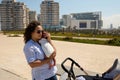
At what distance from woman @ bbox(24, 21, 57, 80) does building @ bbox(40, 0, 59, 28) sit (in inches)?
5771

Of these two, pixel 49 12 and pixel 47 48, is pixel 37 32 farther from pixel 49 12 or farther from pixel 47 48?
pixel 49 12

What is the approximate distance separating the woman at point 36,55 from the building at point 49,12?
481ft

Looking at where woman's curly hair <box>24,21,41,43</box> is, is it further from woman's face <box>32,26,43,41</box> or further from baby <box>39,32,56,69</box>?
baby <box>39,32,56,69</box>

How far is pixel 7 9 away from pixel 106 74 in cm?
13908

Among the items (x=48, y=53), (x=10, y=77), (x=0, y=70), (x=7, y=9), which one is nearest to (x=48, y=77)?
(x=48, y=53)

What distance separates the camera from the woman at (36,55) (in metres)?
4.18

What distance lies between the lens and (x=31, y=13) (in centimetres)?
17000

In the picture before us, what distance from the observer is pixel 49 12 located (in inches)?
6029

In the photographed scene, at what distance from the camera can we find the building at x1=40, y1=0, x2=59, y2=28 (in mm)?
151450

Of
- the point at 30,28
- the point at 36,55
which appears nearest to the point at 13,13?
the point at 30,28

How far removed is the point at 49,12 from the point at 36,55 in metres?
150

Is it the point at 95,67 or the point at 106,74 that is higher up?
the point at 106,74

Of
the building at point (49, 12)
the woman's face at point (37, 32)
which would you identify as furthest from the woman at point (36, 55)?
the building at point (49, 12)

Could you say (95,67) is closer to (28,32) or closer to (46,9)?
(28,32)
